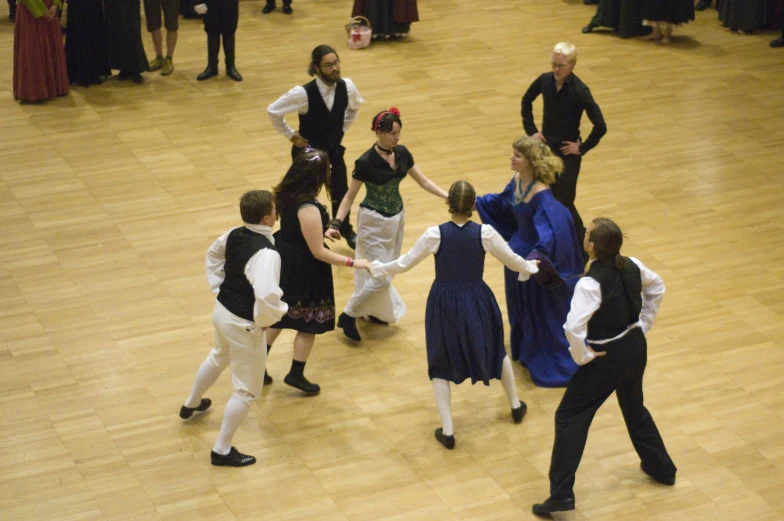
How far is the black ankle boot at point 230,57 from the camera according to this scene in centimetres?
1012

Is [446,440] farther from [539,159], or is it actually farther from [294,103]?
[294,103]

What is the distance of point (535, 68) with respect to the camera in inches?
416

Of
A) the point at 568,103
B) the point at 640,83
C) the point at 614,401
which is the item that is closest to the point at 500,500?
the point at 614,401

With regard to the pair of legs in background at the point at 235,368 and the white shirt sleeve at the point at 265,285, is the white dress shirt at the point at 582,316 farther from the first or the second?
the pair of legs in background at the point at 235,368

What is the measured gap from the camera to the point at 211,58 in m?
10.2

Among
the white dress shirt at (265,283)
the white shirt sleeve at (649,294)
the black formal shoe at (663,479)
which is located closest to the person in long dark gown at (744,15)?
the white shirt sleeve at (649,294)

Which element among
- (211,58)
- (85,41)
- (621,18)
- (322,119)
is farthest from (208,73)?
(621,18)

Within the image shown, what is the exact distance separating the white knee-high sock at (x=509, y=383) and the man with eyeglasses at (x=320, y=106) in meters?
2.21

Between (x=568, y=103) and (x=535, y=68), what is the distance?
13.1 ft

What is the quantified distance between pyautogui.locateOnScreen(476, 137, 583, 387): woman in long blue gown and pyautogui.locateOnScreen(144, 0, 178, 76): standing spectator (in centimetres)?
535

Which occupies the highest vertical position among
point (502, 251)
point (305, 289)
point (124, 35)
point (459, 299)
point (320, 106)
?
point (320, 106)

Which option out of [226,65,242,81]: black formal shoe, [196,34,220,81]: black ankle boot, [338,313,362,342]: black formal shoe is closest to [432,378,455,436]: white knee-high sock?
[338,313,362,342]: black formal shoe

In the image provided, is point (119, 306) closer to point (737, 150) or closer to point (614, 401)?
point (614, 401)

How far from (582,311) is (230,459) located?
183 centimetres
